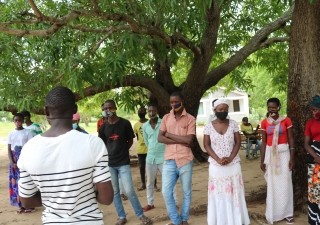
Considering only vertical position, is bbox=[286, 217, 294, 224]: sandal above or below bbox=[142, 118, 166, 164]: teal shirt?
below

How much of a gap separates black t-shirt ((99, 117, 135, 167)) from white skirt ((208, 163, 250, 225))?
1.31 metres

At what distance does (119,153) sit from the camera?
194 inches

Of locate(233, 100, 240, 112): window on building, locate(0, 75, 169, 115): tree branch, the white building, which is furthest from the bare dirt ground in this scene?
locate(233, 100, 240, 112): window on building

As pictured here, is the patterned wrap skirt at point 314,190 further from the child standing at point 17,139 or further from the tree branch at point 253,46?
the tree branch at point 253,46

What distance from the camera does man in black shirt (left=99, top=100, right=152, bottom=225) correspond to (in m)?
4.91

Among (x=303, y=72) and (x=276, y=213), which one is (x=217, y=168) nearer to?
(x=276, y=213)

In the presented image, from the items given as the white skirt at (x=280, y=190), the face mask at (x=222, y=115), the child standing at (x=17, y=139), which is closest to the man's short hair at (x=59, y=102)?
the face mask at (x=222, y=115)

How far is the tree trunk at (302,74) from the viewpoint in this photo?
5020 millimetres

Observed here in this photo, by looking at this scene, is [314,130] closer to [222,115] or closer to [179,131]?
[222,115]

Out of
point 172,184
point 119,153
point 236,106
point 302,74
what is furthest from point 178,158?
point 236,106

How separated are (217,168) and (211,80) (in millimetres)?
5926

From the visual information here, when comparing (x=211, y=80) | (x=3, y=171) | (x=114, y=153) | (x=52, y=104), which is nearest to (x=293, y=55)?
(x=114, y=153)

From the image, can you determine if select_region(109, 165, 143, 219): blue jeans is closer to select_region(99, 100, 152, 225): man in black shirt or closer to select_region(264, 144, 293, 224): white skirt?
select_region(99, 100, 152, 225): man in black shirt

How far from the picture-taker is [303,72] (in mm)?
5082
